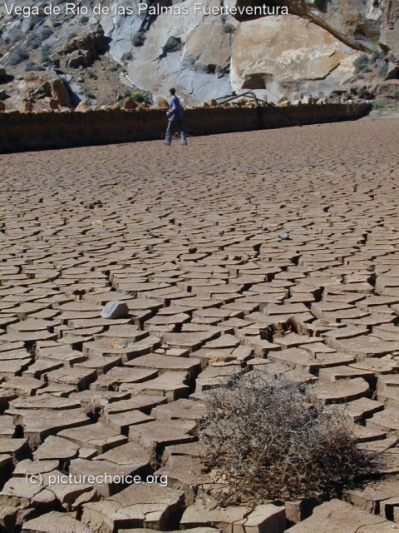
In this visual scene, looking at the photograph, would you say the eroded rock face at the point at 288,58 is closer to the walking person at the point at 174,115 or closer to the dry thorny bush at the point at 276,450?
the walking person at the point at 174,115

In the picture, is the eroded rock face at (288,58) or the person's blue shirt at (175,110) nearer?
the person's blue shirt at (175,110)

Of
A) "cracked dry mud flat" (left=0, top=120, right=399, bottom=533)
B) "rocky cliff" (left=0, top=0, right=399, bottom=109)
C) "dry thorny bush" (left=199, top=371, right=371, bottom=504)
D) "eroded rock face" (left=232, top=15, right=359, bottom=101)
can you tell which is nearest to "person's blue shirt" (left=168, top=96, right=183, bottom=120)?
"cracked dry mud flat" (left=0, top=120, right=399, bottom=533)

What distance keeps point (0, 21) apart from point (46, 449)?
191ft

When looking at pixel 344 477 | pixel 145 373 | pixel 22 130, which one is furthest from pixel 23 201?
pixel 22 130

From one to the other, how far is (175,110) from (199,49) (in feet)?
106

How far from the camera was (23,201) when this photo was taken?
9.09 metres

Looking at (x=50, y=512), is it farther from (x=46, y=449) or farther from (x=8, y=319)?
(x=8, y=319)

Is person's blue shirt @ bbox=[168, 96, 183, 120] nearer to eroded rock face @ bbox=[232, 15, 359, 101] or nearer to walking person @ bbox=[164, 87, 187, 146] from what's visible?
walking person @ bbox=[164, 87, 187, 146]

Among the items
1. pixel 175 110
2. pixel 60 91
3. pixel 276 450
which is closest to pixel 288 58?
pixel 60 91

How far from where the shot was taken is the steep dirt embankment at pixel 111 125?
1741 centimetres

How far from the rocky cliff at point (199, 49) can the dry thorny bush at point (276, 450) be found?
121ft

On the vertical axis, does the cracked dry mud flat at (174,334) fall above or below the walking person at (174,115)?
below

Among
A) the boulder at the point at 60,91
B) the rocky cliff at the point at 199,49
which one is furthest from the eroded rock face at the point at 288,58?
the boulder at the point at 60,91

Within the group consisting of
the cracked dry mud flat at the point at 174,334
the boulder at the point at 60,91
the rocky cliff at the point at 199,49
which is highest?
the rocky cliff at the point at 199,49
